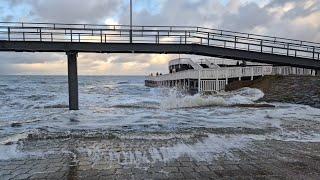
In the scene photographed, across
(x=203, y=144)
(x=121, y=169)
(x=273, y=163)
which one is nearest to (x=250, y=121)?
(x=203, y=144)

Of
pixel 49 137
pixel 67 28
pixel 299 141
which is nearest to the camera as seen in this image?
pixel 299 141

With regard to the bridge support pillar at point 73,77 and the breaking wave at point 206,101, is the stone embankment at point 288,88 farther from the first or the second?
the bridge support pillar at point 73,77

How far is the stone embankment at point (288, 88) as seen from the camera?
100 feet

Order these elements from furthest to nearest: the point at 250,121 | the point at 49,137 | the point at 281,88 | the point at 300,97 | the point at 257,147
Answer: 1. the point at 281,88
2. the point at 300,97
3. the point at 250,121
4. the point at 49,137
5. the point at 257,147

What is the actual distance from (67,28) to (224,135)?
1693cm

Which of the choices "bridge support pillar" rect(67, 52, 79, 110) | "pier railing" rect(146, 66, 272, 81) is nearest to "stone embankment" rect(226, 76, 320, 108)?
"pier railing" rect(146, 66, 272, 81)

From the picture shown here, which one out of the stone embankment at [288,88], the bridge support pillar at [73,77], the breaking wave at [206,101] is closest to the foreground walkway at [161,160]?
the bridge support pillar at [73,77]

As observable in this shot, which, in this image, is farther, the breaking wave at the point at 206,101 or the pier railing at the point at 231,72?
the pier railing at the point at 231,72

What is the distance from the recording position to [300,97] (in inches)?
1222

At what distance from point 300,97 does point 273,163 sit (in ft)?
76.3

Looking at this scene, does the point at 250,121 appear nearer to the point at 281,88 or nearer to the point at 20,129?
the point at 20,129

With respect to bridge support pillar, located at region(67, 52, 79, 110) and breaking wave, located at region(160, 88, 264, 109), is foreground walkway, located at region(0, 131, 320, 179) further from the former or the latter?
breaking wave, located at region(160, 88, 264, 109)

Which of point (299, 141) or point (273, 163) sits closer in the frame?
point (273, 163)

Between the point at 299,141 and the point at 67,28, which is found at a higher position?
the point at 67,28
